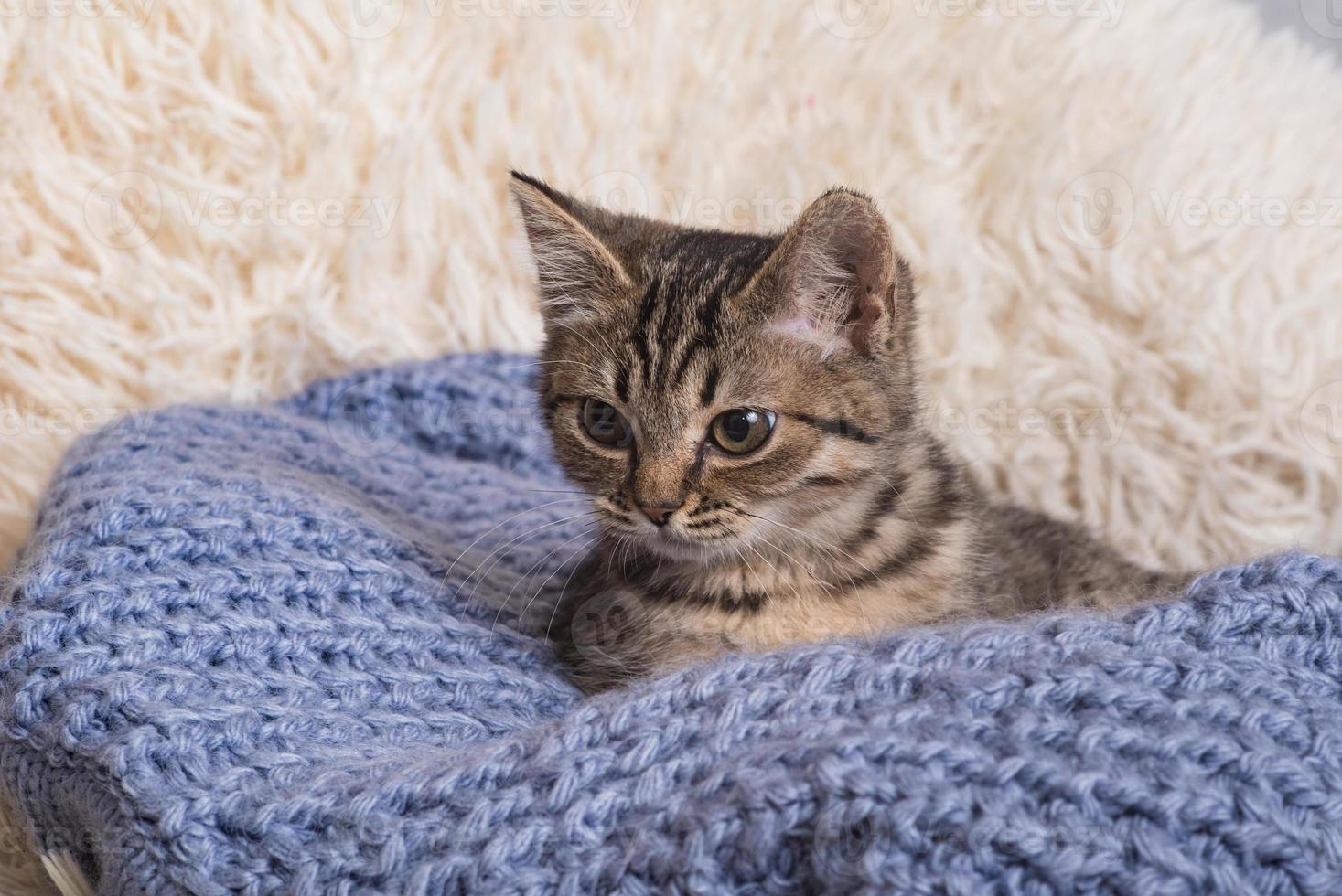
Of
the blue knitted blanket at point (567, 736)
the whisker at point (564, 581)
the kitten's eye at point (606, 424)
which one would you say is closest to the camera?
the blue knitted blanket at point (567, 736)

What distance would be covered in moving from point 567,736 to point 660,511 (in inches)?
9.8

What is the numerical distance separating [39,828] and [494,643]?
0.40 meters

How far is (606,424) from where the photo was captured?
111cm

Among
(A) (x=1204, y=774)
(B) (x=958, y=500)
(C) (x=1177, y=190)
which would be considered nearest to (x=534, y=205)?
(B) (x=958, y=500)

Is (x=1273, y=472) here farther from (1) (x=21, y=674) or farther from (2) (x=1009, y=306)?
(1) (x=21, y=674)

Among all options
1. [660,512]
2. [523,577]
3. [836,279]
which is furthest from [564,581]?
[836,279]

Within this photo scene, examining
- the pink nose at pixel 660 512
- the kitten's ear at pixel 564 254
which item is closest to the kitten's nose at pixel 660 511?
the pink nose at pixel 660 512

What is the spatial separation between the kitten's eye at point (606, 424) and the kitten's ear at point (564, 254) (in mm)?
100

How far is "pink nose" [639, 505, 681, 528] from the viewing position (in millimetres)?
Result: 1021

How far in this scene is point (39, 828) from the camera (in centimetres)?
100

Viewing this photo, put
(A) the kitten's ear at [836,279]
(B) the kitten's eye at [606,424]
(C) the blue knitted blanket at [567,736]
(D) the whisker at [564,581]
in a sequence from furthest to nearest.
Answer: (D) the whisker at [564,581], (B) the kitten's eye at [606,424], (A) the kitten's ear at [836,279], (C) the blue knitted blanket at [567,736]

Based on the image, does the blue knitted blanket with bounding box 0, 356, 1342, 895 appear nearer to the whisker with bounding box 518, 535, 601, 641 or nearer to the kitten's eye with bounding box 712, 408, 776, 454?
the whisker with bounding box 518, 535, 601, 641

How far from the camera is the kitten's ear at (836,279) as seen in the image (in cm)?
99

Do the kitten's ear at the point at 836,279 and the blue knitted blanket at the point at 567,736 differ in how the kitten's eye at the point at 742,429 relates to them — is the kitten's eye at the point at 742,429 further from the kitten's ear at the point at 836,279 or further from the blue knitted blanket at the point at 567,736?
the blue knitted blanket at the point at 567,736
